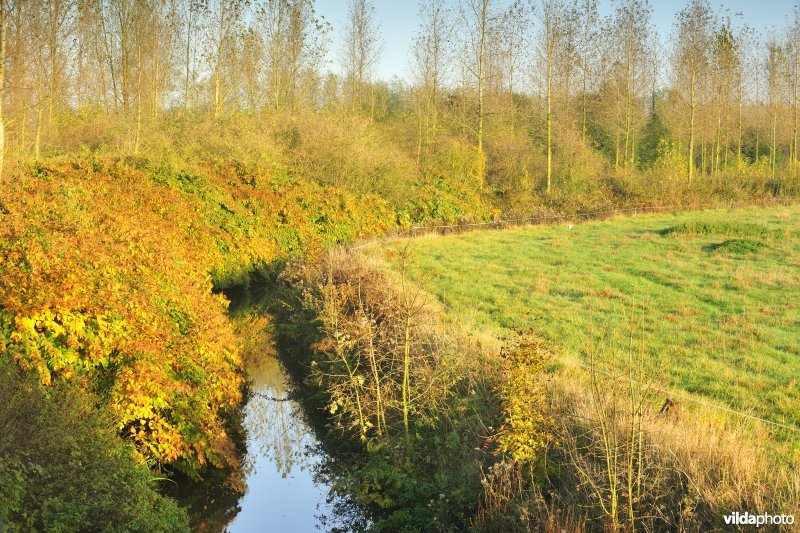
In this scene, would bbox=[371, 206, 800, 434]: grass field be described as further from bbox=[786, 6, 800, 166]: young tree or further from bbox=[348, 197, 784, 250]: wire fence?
bbox=[786, 6, 800, 166]: young tree

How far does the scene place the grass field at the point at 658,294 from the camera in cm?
984

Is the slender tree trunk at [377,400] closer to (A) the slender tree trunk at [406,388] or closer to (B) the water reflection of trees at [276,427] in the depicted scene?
(A) the slender tree trunk at [406,388]

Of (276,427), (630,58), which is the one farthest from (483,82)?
(276,427)

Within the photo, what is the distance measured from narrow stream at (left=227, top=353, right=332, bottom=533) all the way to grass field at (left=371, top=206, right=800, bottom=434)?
10.4 feet

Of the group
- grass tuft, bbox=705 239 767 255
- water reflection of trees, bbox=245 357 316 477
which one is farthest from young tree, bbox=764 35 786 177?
water reflection of trees, bbox=245 357 316 477

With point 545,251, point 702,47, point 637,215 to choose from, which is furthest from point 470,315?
point 702,47

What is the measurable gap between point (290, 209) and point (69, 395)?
18.1m

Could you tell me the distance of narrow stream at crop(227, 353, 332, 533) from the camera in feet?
28.2

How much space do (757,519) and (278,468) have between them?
636 cm

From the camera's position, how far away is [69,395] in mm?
7254

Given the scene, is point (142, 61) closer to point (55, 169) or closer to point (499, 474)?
point (55, 169)

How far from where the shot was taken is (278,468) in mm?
9875

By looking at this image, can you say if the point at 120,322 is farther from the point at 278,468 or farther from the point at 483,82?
the point at 483,82

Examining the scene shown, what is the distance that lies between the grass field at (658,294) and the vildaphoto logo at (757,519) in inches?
50.9
